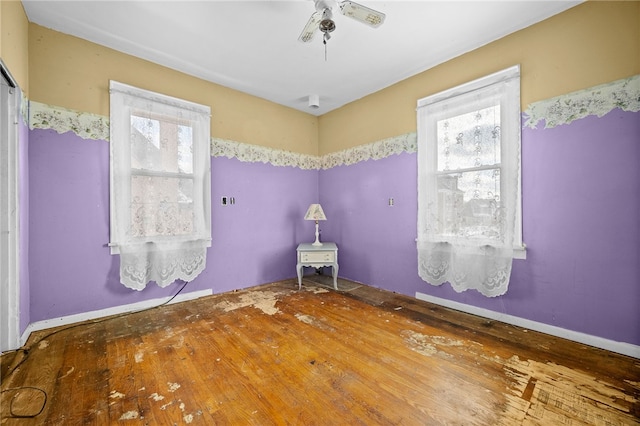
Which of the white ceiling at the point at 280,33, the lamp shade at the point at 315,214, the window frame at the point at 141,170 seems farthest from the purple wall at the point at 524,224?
the white ceiling at the point at 280,33

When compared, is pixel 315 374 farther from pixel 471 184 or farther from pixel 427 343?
pixel 471 184

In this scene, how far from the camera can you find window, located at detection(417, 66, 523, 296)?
256cm

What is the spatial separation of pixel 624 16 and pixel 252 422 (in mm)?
3805

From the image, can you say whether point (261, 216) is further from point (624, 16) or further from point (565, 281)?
point (624, 16)

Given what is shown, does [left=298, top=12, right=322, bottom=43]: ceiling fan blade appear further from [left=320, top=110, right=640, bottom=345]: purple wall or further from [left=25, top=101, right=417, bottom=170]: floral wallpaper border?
[left=320, top=110, right=640, bottom=345]: purple wall

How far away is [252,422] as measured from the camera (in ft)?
4.71

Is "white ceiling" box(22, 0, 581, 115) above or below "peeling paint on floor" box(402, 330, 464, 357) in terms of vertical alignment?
above

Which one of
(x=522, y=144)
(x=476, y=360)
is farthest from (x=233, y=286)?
(x=522, y=144)

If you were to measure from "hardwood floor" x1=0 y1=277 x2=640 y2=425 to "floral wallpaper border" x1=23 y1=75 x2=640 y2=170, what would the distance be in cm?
190

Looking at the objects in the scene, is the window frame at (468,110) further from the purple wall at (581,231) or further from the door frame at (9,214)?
the door frame at (9,214)

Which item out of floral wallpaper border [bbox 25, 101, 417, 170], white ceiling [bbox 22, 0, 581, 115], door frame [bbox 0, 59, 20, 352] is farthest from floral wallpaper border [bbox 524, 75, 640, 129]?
door frame [bbox 0, 59, 20, 352]

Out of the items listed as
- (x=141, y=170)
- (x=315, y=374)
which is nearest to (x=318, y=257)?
(x=315, y=374)

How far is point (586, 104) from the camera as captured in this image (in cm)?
220

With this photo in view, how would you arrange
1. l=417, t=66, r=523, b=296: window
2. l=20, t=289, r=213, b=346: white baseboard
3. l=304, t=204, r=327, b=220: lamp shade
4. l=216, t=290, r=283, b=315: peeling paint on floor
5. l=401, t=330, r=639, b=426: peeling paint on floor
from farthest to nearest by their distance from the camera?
l=304, t=204, r=327, b=220: lamp shade
l=216, t=290, r=283, b=315: peeling paint on floor
l=417, t=66, r=523, b=296: window
l=20, t=289, r=213, b=346: white baseboard
l=401, t=330, r=639, b=426: peeling paint on floor
